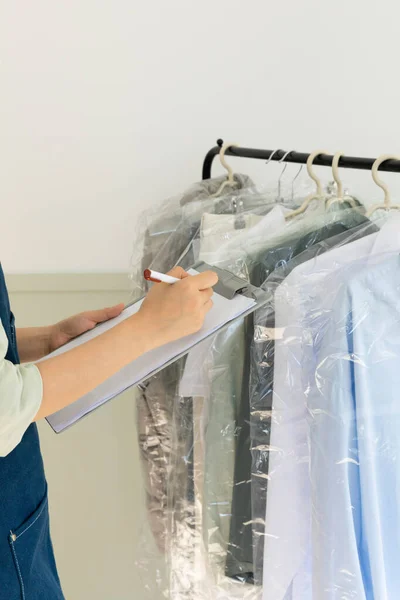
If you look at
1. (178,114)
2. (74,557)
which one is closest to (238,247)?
(178,114)

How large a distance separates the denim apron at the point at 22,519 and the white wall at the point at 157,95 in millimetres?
660

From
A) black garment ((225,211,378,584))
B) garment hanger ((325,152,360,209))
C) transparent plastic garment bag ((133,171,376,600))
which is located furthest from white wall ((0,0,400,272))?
black garment ((225,211,378,584))

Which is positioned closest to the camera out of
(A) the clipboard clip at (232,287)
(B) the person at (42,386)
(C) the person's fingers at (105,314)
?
(B) the person at (42,386)

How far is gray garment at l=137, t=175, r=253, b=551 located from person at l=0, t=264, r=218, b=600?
0.23 m

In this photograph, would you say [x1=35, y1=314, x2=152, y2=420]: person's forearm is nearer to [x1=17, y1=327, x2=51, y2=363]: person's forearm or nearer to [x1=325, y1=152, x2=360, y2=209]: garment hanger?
[x1=17, y1=327, x2=51, y2=363]: person's forearm

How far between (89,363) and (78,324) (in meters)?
0.21

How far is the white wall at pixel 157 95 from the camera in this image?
1375mm

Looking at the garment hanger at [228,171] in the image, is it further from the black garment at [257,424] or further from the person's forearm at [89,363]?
the person's forearm at [89,363]

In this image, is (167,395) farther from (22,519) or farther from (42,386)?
(42,386)

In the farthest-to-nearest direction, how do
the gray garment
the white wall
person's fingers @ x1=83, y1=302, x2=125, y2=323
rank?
the white wall, the gray garment, person's fingers @ x1=83, y1=302, x2=125, y2=323

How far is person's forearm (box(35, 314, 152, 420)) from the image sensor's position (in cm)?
68

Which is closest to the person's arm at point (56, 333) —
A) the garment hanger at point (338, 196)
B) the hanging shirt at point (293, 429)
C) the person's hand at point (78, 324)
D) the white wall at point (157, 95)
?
the person's hand at point (78, 324)

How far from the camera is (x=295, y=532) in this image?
788 millimetres

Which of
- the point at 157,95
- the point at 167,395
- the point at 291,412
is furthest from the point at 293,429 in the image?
the point at 157,95
